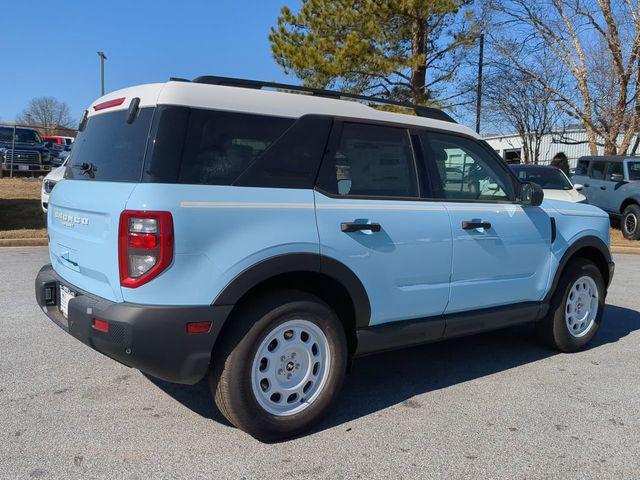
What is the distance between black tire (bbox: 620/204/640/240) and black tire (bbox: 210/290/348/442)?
476 inches

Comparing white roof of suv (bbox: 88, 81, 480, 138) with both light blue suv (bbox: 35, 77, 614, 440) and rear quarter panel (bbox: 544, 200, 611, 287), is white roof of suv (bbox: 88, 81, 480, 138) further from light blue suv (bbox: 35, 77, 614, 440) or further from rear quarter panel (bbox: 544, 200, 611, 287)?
Result: rear quarter panel (bbox: 544, 200, 611, 287)

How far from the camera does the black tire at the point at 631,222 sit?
13.2 metres

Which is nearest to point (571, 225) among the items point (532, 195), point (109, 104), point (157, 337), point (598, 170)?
point (532, 195)

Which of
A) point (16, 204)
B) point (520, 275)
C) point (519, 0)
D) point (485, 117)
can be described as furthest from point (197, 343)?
point (485, 117)

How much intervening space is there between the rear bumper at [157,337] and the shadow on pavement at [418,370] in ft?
2.44

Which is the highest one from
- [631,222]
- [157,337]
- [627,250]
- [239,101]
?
[239,101]

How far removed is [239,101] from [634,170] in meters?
13.0

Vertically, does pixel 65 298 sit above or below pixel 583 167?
below

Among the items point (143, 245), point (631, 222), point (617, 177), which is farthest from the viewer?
point (617, 177)

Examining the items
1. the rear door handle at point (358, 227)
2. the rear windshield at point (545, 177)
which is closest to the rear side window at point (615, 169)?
the rear windshield at point (545, 177)

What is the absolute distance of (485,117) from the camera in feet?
84.7

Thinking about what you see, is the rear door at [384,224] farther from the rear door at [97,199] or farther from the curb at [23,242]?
the curb at [23,242]

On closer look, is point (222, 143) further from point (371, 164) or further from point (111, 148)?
point (371, 164)

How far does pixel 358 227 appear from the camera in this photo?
3465 mm
